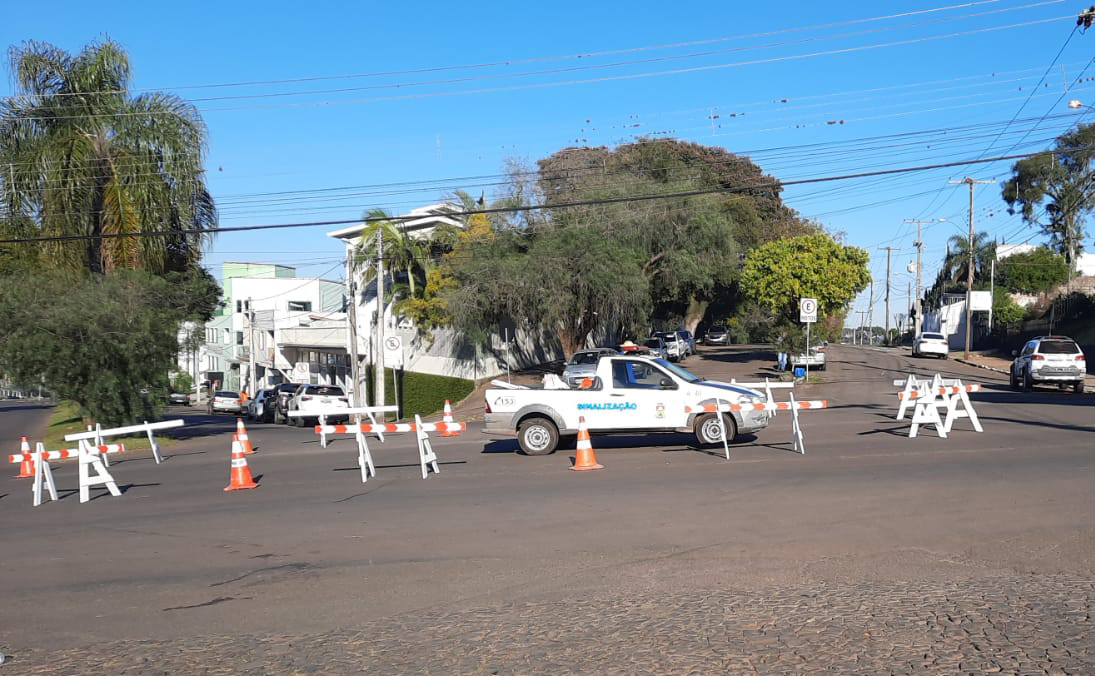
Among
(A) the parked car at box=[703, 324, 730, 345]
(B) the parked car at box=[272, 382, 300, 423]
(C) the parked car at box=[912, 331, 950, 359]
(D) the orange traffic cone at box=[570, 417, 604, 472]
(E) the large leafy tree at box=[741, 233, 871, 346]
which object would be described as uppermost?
(E) the large leafy tree at box=[741, 233, 871, 346]

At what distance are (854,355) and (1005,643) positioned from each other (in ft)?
175

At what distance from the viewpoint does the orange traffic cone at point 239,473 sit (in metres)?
14.5

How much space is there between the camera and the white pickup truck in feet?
53.5

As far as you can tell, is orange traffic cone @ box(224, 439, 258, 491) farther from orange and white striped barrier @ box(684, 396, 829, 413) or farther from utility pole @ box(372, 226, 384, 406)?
utility pole @ box(372, 226, 384, 406)

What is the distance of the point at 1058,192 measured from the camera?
73.6m

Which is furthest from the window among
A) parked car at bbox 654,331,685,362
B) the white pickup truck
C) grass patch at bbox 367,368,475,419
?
parked car at bbox 654,331,685,362

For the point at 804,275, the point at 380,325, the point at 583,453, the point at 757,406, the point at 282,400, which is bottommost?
the point at 282,400

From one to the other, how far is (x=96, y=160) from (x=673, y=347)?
28.9 meters

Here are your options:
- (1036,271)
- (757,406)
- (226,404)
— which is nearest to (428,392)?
(226,404)

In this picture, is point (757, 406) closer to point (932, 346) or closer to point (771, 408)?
point (771, 408)

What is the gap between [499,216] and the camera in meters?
42.9

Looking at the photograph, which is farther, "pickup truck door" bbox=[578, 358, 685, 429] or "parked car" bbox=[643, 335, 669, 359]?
"parked car" bbox=[643, 335, 669, 359]

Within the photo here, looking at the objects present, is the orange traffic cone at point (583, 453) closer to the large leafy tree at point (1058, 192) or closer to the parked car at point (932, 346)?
the parked car at point (932, 346)

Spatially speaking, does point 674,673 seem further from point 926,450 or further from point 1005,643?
point 926,450
